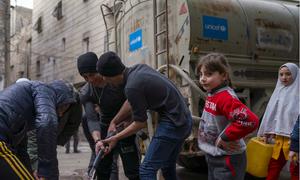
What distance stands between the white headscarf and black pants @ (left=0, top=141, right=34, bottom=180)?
263 centimetres

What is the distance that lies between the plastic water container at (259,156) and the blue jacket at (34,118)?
2.26 metres

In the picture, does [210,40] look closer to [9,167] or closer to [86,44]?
[9,167]

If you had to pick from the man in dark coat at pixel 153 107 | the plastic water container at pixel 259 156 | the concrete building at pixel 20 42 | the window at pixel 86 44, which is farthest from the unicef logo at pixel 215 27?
the concrete building at pixel 20 42

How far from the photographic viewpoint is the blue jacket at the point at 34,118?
2.40 m

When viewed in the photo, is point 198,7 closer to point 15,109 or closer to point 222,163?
point 222,163

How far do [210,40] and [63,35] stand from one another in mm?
14381

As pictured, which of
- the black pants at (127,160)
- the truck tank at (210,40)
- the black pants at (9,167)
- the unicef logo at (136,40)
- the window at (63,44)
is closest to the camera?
the black pants at (9,167)

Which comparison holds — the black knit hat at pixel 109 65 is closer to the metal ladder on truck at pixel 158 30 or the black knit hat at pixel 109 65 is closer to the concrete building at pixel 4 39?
the metal ladder on truck at pixel 158 30

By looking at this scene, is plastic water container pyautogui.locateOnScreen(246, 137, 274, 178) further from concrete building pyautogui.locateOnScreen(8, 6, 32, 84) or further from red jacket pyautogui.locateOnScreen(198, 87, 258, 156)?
concrete building pyautogui.locateOnScreen(8, 6, 32, 84)

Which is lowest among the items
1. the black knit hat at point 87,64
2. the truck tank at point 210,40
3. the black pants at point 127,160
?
the black pants at point 127,160

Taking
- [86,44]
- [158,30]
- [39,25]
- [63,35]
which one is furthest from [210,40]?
[39,25]

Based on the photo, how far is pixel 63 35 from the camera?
18484 mm

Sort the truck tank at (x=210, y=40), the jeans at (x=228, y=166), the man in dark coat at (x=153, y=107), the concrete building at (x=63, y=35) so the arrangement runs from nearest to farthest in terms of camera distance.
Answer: the jeans at (x=228, y=166) < the man in dark coat at (x=153, y=107) < the truck tank at (x=210, y=40) < the concrete building at (x=63, y=35)

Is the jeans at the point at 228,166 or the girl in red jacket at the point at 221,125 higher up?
the girl in red jacket at the point at 221,125
